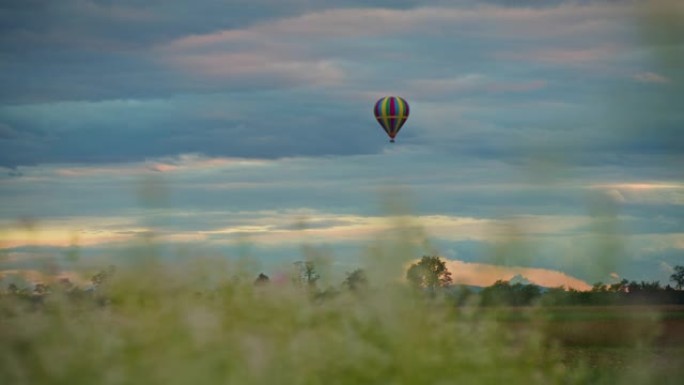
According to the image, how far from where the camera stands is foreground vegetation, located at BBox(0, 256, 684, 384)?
20.9ft

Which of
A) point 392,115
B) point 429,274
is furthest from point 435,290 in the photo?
point 392,115

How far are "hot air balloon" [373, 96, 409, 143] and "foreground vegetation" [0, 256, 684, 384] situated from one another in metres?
42.7

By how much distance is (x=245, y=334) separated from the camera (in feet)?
22.5

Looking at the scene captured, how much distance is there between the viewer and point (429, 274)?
8422mm

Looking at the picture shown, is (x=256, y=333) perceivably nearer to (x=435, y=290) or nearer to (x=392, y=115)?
(x=435, y=290)

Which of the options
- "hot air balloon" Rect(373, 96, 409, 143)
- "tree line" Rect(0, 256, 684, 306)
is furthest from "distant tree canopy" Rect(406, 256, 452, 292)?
"hot air balloon" Rect(373, 96, 409, 143)

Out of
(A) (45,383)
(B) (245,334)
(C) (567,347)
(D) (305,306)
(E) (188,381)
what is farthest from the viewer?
(C) (567,347)

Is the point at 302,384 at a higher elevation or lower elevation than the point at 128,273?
lower

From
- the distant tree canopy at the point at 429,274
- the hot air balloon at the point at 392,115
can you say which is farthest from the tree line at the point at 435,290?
the hot air balloon at the point at 392,115

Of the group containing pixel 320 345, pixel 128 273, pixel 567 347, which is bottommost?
pixel 567 347

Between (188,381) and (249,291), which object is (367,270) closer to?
(249,291)

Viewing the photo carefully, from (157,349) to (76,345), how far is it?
0.59m

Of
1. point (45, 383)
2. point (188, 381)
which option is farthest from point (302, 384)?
point (45, 383)

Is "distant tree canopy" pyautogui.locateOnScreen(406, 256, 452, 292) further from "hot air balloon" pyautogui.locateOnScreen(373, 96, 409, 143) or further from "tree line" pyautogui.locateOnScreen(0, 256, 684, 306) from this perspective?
"hot air balloon" pyautogui.locateOnScreen(373, 96, 409, 143)
